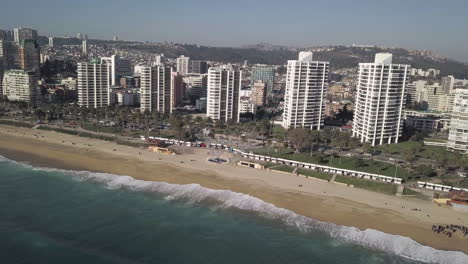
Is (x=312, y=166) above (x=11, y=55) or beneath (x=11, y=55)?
beneath

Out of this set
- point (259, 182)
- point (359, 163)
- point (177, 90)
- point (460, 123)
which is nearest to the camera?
point (259, 182)

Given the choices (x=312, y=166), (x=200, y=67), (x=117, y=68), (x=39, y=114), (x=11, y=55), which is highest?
(x=11, y=55)

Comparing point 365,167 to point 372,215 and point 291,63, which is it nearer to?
point 372,215

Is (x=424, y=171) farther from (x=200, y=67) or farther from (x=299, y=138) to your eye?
(x=200, y=67)

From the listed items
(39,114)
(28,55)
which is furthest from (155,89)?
(28,55)

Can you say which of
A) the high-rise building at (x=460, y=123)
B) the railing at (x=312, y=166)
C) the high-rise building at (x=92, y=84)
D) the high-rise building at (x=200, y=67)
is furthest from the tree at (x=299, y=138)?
the high-rise building at (x=200, y=67)

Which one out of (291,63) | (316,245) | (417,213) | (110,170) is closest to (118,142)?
(110,170)
